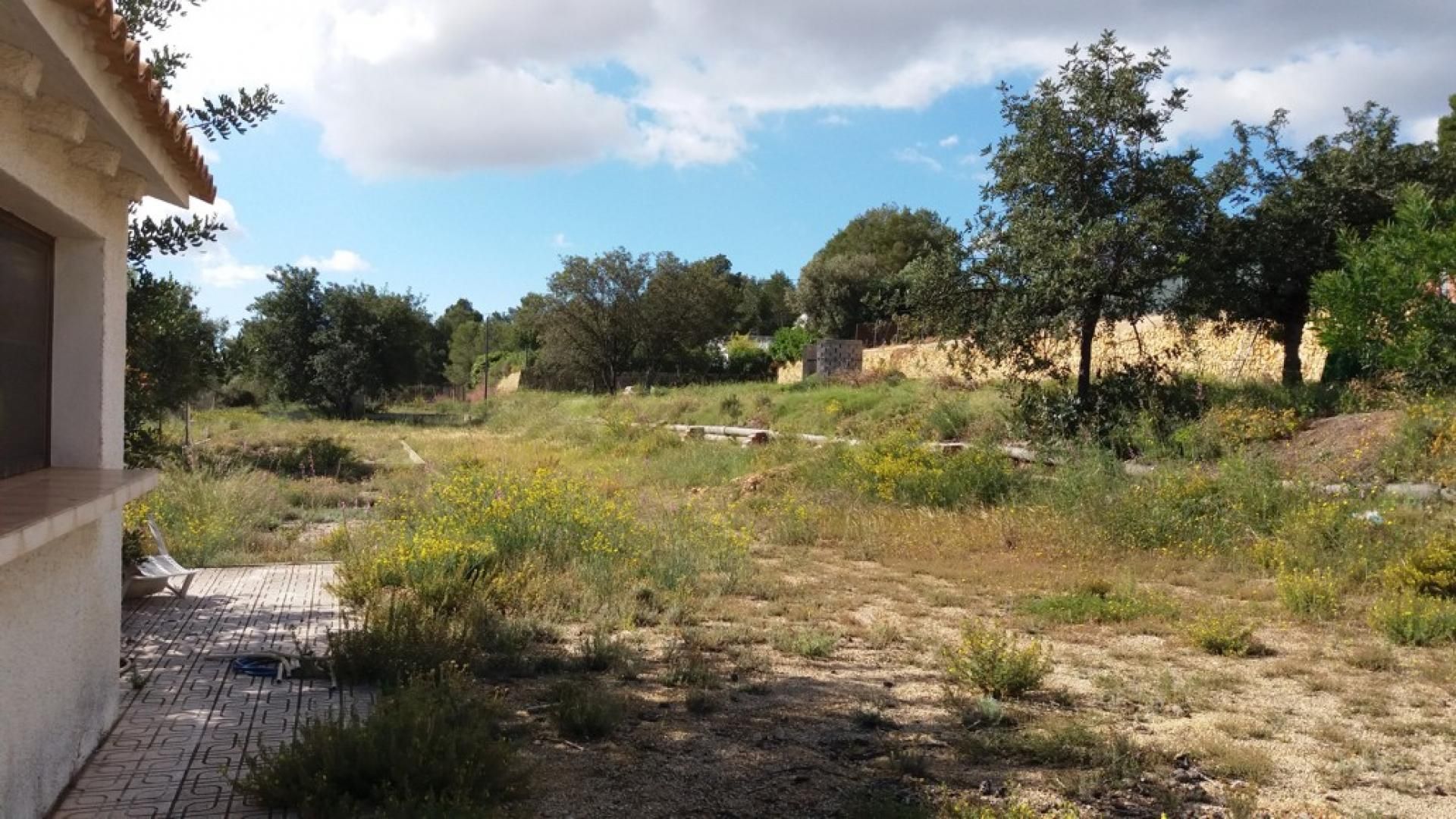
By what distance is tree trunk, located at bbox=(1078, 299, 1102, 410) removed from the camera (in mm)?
14094

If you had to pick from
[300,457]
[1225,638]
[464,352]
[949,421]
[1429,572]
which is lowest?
[1225,638]

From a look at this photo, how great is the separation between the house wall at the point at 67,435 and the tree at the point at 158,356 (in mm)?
2278

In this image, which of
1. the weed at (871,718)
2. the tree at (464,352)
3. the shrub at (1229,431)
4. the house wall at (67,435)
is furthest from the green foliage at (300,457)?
the tree at (464,352)

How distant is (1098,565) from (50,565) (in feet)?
27.1

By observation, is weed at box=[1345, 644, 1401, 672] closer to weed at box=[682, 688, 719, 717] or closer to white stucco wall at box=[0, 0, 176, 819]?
weed at box=[682, 688, 719, 717]

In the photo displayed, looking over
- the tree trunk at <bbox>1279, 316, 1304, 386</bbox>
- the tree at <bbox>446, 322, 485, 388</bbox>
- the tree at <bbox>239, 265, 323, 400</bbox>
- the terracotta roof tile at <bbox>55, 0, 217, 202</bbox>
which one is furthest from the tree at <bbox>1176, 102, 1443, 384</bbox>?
the tree at <bbox>446, 322, 485, 388</bbox>

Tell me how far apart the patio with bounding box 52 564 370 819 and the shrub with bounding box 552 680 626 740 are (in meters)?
0.94

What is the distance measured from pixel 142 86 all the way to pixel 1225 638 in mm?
6550

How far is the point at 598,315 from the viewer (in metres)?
44.3

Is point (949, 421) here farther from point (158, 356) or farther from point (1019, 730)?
point (1019, 730)

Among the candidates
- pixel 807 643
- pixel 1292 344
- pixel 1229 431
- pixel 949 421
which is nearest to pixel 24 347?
pixel 807 643

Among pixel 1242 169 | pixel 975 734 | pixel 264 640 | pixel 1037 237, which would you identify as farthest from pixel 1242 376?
pixel 264 640

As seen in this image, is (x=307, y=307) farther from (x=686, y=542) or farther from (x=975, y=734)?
(x=975, y=734)

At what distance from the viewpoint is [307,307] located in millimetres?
38500
